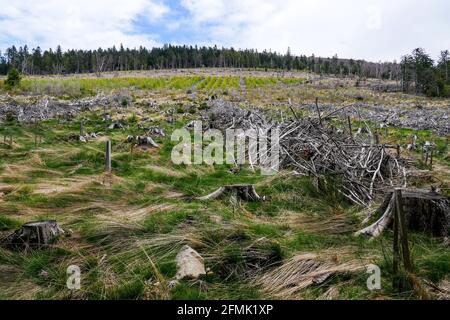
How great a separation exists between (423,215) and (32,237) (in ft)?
15.3

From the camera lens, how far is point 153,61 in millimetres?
117562

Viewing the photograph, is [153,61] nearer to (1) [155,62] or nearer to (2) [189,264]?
(1) [155,62]

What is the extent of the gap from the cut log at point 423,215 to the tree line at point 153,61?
103m

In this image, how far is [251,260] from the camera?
3.97m

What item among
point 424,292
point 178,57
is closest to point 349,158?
point 424,292

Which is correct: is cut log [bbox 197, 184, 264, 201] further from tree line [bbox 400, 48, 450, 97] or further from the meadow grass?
tree line [bbox 400, 48, 450, 97]

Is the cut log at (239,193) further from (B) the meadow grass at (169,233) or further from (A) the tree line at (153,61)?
(A) the tree line at (153,61)

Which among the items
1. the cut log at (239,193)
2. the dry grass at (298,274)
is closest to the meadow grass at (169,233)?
the dry grass at (298,274)

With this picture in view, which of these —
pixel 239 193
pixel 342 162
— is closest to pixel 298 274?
pixel 239 193

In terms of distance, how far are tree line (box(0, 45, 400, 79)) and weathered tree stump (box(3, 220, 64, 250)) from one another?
104m

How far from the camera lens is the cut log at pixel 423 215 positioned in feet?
15.3

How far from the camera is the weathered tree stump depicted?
168 inches

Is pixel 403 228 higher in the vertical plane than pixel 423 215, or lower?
higher
